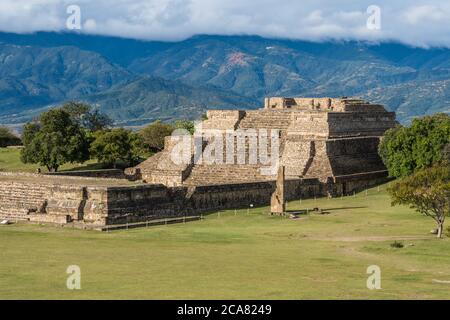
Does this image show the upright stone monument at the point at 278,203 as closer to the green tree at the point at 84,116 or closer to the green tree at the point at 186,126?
the green tree at the point at 186,126

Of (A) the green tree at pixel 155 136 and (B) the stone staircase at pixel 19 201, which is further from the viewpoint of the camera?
(A) the green tree at pixel 155 136

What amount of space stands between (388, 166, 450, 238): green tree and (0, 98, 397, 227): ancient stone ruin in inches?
398

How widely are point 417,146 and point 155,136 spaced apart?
3651 cm

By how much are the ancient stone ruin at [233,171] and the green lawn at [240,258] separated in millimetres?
2601

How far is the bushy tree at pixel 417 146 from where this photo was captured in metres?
67.0

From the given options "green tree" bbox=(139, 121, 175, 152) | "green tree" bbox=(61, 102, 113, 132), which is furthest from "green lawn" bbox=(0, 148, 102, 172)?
"green tree" bbox=(61, 102, 113, 132)

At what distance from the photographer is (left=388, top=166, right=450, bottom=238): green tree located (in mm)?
47256

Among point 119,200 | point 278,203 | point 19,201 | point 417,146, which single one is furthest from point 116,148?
point 119,200

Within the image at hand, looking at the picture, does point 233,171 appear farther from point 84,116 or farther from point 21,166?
point 84,116

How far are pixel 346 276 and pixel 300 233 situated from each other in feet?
44.1

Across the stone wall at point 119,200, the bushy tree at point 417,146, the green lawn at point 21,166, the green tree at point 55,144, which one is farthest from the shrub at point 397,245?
the green lawn at point 21,166

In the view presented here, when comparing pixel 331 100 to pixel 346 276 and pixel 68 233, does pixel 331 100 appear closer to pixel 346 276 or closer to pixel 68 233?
pixel 68 233

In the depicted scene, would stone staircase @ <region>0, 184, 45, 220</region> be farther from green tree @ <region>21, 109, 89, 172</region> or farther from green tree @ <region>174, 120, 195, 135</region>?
green tree @ <region>174, 120, 195, 135</region>

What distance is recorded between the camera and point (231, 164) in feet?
234
